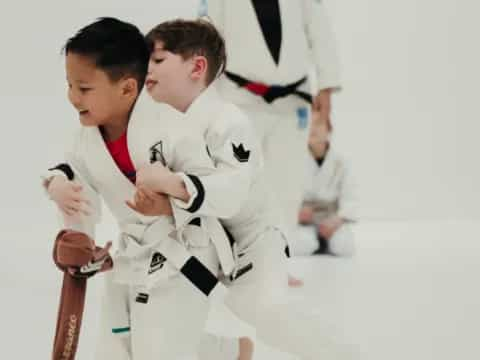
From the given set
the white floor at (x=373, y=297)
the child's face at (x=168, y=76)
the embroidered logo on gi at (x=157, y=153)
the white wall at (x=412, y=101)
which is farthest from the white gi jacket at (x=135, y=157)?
the white wall at (x=412, y=101)

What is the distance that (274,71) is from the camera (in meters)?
3.32

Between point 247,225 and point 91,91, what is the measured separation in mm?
518

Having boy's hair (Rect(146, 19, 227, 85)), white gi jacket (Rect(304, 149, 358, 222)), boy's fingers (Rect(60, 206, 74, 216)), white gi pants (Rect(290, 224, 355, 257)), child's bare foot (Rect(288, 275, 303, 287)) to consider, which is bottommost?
white gi pants (Rect(290, 224, 355, 257))

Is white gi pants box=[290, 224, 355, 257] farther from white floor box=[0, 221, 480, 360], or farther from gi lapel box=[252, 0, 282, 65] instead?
gi lapel box=[252, 0, 282, 65]

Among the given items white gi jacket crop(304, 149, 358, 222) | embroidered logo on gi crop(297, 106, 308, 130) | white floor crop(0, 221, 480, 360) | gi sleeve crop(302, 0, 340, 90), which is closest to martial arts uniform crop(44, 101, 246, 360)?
white floor crop(0, 221, 480, 360)

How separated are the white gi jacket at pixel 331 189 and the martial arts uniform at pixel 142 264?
3024 millimetres

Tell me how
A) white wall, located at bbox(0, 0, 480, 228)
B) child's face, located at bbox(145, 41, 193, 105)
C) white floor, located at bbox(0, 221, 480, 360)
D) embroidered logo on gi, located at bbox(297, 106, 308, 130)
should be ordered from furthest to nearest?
white wall, located at bbox(0, 0, 480, 228) → embroidered logo on gi, located at bbox(297, 106, 308, 130) → white floor, located at bbox(0, 221, 480, 360) → child's face, located at bbox(145, 41, 193, 105)

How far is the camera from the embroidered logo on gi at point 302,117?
3.41 meters

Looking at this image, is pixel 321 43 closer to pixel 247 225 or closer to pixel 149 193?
pixel 247 225

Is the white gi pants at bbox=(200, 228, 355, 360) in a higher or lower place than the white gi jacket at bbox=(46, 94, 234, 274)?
lower

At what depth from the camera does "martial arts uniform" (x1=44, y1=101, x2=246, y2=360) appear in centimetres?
Result: 184

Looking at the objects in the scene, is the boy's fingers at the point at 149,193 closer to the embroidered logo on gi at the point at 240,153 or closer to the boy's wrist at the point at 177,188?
the boy's wrist at the point at 177,188

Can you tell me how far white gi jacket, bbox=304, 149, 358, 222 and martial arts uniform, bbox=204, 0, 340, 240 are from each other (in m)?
1.46

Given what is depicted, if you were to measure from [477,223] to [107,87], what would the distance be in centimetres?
479
